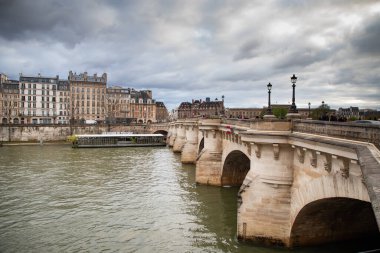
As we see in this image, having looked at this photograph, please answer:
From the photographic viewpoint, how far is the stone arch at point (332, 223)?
46.1ft

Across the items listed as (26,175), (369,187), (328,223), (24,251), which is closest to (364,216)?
(328,223)

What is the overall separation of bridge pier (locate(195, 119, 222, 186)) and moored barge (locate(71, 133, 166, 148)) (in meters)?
44.9

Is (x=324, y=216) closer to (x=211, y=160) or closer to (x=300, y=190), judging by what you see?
(x=300, y=190)

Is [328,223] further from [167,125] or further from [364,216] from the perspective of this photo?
[167,125]

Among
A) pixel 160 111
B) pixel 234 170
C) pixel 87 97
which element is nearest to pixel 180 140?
pixel 234 170

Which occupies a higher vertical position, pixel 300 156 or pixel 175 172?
pixel 300 156

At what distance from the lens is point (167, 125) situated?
8806cm

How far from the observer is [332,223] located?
15.3 metres

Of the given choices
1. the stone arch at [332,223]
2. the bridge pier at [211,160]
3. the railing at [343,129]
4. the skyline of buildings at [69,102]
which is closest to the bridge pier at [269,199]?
the stone arch at [332,223]

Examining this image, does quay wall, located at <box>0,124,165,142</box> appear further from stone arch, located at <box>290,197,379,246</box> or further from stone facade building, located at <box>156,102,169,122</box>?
stone arch, located at <box>290,197,379,246</box>

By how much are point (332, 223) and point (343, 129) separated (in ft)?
19.9

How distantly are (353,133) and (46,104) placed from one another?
11434 centimetres

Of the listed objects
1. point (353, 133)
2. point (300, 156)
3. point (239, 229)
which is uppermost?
point (353, 133)

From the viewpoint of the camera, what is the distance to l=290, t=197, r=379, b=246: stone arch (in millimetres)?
14055
